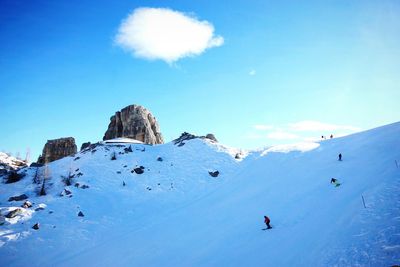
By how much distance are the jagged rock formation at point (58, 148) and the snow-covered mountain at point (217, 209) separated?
38.2m

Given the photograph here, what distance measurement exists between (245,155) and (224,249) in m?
29.7

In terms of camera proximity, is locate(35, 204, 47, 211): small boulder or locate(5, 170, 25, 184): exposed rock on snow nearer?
locate(35, 204, 47, 211): small boulder

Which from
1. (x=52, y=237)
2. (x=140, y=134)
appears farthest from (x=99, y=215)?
(x=140, y=134)

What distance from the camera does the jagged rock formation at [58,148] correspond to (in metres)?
79.7

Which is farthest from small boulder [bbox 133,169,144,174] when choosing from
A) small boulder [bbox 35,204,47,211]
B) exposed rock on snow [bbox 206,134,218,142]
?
exposed rock on snow [bbox 206,134,218,142]

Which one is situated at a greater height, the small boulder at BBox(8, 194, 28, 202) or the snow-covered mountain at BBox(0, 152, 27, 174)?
the snow-covered mountain at BBox(0, 152, 27, 174)

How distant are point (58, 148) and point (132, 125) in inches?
947

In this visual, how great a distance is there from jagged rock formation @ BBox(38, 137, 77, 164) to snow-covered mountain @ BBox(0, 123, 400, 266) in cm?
3817

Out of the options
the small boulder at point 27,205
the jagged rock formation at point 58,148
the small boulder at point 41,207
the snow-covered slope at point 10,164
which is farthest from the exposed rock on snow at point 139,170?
the jagged rock formation at point 58,148

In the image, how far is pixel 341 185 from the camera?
23.9m

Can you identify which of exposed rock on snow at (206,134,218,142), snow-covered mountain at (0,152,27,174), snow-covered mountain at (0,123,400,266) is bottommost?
snow-covered mountain at (0,123,400,266)

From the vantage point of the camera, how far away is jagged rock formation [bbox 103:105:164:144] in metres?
82.9

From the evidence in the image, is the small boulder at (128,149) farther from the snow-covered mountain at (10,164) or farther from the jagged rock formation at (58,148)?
the jagged rock formation at (58,148)

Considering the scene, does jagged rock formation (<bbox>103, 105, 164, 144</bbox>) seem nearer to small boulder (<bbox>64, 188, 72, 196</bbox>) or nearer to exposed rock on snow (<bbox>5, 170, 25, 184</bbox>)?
exposed rock on snow (<bbox>5, 170, 25, 184</bbox>)
